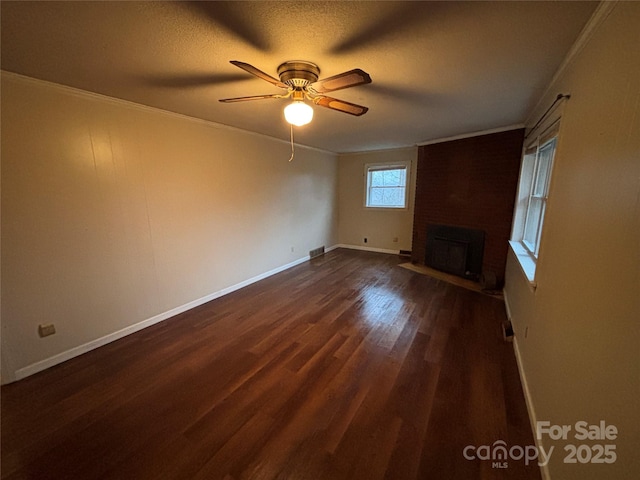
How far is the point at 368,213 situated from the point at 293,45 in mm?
4641

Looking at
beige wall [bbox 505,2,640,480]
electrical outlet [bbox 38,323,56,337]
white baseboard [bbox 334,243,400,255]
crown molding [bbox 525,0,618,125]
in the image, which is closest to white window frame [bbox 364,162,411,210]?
white baseboard [bbox 334,243,400,255]

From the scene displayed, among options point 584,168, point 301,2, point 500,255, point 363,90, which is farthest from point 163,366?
point 500,255

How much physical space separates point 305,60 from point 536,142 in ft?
8.17

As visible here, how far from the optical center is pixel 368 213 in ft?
19.3

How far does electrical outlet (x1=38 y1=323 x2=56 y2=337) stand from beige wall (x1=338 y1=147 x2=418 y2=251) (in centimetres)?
517

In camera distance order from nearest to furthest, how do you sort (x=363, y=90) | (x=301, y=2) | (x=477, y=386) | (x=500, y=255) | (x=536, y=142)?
(x=301, y=2)
(x=477, y=386)
(x=363, y=90)
(x=536, y=142)
(x=500, y=255)

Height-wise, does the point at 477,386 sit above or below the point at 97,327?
below

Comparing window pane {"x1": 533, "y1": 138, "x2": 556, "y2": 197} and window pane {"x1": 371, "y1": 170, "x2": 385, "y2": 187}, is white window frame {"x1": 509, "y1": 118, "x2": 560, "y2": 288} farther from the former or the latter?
window pane {"x1": 371, "y1": 170, "x2": 385, "y2": 187}

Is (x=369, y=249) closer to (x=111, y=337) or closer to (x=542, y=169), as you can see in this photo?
(x=542, y=169)

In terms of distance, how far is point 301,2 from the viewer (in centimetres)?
112

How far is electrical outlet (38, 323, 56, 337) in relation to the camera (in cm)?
206

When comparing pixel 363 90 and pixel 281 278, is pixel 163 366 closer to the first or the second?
pixel 281 278

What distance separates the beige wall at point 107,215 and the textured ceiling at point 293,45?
1.03 ft

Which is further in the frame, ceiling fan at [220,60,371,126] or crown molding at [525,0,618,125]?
ceiling fan at [220,60,371,126]
